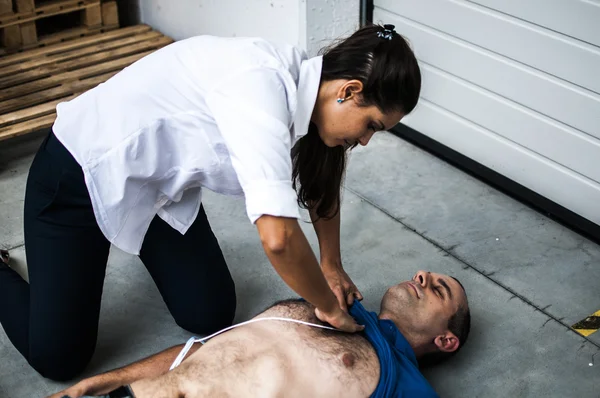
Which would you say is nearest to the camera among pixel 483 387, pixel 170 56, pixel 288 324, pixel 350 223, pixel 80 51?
pixel 170 56

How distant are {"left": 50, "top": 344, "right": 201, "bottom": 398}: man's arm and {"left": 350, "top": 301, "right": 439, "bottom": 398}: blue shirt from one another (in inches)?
26.4

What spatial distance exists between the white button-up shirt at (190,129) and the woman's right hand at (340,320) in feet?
1.69

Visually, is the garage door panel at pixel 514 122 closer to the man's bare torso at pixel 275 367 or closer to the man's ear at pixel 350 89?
the man's bare torso at pixel 275 367

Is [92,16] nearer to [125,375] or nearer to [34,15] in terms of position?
[34,15]

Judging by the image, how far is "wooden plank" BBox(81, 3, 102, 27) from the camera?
5.64 m

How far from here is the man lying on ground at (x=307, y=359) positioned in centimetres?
269

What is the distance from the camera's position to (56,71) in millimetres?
5129

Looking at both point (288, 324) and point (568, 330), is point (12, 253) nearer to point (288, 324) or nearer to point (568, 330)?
point (288, 324)

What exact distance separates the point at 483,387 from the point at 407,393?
2.07 feet

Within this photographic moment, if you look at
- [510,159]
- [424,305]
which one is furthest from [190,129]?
[510,159]

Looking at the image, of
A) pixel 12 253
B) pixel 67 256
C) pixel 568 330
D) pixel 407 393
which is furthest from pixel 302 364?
pixel 12 253

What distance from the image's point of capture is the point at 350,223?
14.1ft

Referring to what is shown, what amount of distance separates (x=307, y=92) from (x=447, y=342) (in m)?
1.19

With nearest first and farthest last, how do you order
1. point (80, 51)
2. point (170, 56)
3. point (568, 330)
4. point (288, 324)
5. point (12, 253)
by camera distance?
point (170, 56) < point (288, 324) < point (568, 330) < point (12, 253) < point (80, 51)
